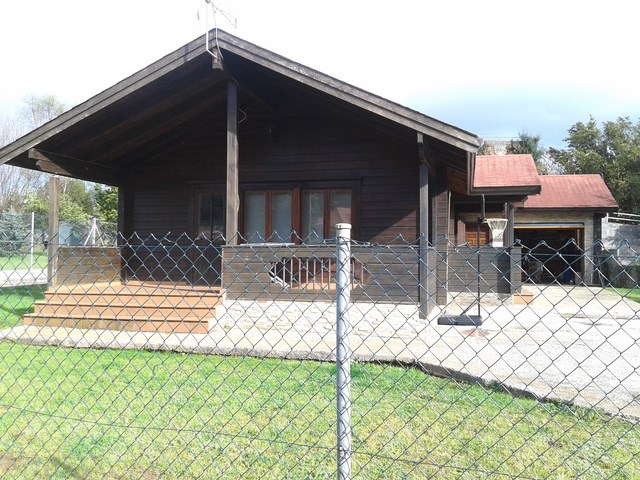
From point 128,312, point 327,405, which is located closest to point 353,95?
point 128,312

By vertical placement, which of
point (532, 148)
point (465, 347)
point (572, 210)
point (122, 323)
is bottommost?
point (465, 347)

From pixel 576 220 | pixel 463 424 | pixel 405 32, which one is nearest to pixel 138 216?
pixel 405 32

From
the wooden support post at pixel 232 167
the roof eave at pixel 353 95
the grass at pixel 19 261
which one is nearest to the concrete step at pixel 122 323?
the grass at pixel 19 261

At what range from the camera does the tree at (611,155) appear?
26.5 metres

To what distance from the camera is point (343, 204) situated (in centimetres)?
982

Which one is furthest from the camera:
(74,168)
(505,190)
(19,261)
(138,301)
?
(505,190)

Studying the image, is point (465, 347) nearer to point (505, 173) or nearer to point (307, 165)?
point (307, 165)

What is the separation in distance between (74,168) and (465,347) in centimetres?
748

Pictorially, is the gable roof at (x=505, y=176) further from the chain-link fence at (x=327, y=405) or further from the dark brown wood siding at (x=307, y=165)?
the chain-link fence at (x=327, y=405)

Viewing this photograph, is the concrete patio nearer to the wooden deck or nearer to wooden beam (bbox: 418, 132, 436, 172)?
the wooden deck

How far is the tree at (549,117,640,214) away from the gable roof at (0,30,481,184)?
2235cm

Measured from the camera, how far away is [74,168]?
373 inches

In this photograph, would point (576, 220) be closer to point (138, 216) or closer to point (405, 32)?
point (405, 32)

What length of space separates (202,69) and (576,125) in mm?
29306
